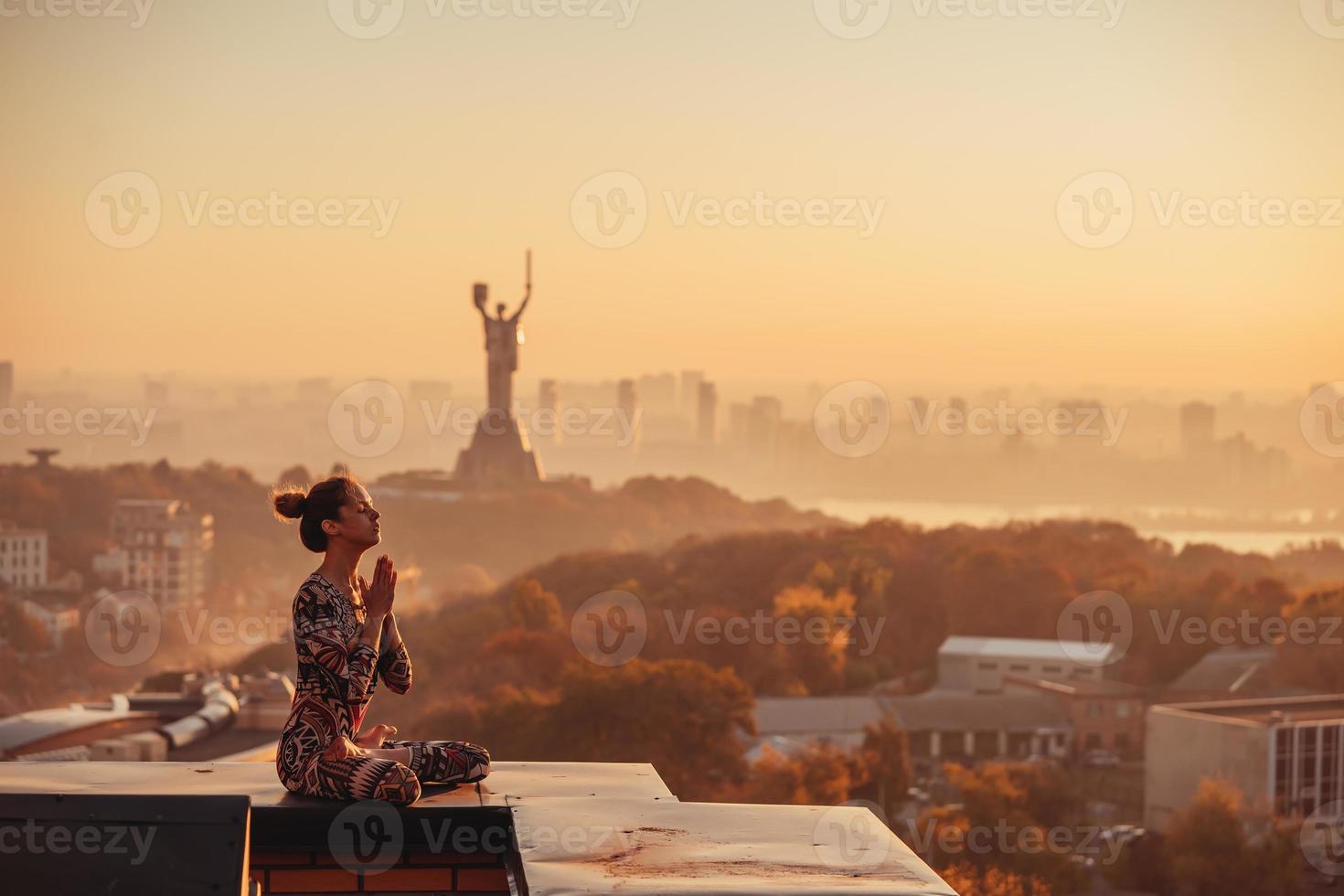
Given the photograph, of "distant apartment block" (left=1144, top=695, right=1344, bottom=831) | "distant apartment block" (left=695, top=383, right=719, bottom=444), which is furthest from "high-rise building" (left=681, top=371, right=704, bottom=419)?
"distant apartment block" (left=1144, top=695, right=1344, bottom=831)

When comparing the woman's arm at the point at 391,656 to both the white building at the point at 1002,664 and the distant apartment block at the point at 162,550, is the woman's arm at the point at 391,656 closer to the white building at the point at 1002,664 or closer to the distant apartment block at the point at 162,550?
the white building at the point at 1002,664

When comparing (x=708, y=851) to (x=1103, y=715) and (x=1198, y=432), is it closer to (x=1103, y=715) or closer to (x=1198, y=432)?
(x=1103, y=715)

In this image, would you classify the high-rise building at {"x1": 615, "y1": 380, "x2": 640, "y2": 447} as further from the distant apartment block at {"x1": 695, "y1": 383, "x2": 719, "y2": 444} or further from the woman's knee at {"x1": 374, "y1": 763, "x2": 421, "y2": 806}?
the woman's knee at {"x1": 374, "y1": 763, "x2": 421, "y2": 806}

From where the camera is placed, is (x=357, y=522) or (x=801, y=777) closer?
(x=357, y=522)

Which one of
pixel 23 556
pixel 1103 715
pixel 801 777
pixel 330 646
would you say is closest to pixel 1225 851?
pixel 801 777

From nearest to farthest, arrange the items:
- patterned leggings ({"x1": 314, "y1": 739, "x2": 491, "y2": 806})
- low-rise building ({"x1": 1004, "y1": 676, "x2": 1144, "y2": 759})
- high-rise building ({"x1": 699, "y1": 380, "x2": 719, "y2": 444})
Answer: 1. patterned leggings ({"x1": 314, "y1": 739, "x2": 491, "y2": 806})
2. low-rise building ({"x1": 1004, "y1": 676, "x2": 1144, "y2": 759})
3. high-rise building ({"x1": 699, "y1": 380, "x2": 719, "y2": 444})

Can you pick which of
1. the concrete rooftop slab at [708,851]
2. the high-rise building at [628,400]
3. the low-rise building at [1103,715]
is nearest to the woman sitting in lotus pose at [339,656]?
the concrete rooftop slab at [708,851]

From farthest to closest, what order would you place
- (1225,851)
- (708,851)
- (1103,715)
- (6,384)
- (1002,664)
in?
1. (6,384)
2. (1002,664)
3. (1103,715)
4. (1225,851)
5. (708,851)
